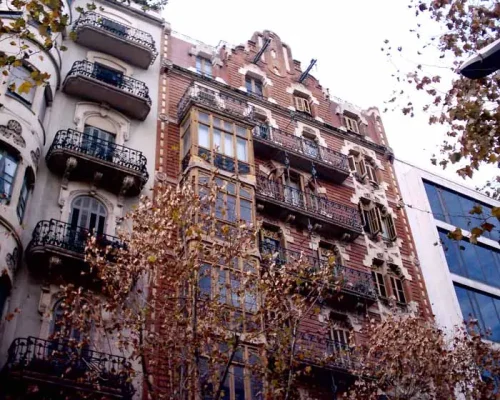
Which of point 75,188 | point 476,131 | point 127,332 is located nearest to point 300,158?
point 75,188

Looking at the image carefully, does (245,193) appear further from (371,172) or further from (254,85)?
(371,172)

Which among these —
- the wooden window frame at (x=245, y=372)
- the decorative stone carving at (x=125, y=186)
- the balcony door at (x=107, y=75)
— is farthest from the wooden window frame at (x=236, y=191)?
the balcony door at (x=107, y=75)

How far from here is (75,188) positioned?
2119 centimetres

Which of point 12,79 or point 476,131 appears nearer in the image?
point 476,131

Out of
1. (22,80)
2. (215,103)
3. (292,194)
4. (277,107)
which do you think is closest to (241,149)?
(215,103)

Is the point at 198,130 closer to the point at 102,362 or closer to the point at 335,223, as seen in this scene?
the point at 335,223

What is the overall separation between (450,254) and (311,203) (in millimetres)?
7486

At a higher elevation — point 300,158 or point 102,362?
point 300,158

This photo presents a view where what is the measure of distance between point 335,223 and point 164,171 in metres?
6.98

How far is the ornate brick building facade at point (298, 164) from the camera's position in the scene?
78.1 ft

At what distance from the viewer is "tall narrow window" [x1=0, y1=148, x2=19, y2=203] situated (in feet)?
60.6

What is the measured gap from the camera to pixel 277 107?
30.2 metres

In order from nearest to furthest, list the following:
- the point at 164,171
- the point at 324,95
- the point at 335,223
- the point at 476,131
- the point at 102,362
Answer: the point at 476,131 → the point at 102,362 → the point at 164,171 → the point at 335,223 → the point at 324,95

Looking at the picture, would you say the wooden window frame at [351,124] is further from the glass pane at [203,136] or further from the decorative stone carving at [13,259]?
the decorative stone carving at [13,259]
